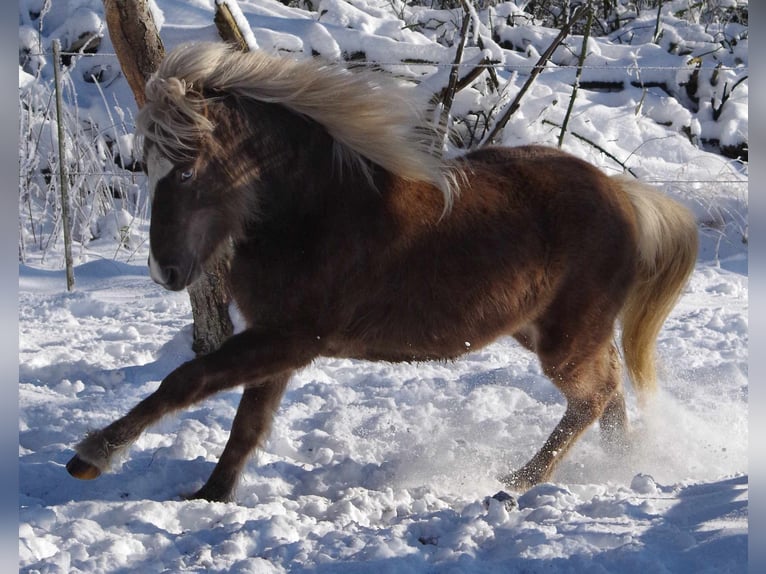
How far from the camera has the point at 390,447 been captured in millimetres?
4293

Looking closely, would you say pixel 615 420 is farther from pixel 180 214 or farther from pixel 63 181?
pixel 63 181

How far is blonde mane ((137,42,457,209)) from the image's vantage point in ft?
10.2

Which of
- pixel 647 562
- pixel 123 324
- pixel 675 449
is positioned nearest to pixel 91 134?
pixel 123 324

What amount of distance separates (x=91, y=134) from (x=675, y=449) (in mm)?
6287

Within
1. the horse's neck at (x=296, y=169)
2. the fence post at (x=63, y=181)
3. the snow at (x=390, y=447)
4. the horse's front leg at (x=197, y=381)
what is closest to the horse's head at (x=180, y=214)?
the horse's neck at (x=296, y=169)

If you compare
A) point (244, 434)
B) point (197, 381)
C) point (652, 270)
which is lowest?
point (244, 434)

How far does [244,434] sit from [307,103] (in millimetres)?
1344

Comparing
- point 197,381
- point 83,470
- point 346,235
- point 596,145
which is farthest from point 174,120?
point 596,145

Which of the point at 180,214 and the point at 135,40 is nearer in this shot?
the point at 180,214

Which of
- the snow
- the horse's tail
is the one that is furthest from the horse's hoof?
the horse's tail

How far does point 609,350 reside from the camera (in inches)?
171

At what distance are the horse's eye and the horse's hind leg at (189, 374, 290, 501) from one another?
96 centimetres

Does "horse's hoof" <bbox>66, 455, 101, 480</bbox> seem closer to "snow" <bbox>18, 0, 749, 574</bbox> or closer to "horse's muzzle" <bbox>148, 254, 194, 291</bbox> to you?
"snow" <bbox>18, 0, 749, 574</bbox>

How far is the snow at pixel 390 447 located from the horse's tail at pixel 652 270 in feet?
0.91
